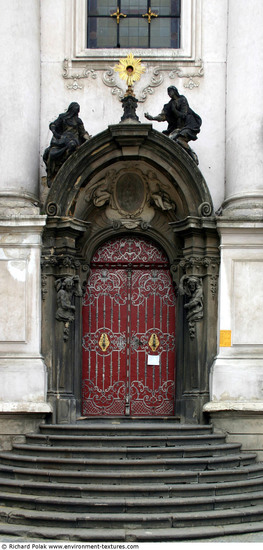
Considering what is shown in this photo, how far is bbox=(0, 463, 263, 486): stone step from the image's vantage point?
34.6 ft

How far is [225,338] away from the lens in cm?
1247

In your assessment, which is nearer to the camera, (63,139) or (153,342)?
(63,139)

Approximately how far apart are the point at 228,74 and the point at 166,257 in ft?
9.91

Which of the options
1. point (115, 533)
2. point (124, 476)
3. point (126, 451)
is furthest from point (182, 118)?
point (115, 533)

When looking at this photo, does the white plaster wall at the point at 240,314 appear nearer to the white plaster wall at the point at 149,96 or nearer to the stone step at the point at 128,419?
the stone step at the point at 128,419

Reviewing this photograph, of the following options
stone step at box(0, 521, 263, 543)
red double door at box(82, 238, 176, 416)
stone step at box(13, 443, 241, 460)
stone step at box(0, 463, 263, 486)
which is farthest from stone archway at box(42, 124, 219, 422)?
stone step at box(0, 521, 263, 543)

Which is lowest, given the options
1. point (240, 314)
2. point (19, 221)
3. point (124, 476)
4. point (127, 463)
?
point (124, 476)

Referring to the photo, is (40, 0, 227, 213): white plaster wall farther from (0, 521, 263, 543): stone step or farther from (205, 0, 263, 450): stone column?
(0, 521, 263, 543): stone step

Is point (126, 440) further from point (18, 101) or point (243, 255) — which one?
point (18, 101)

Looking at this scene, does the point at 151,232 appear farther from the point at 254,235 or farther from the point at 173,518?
the point at 173,518

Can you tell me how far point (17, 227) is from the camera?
1257 centimetres

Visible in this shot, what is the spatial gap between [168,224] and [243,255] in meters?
1.44

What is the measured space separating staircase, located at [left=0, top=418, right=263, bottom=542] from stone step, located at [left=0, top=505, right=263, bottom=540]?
0.04 ft

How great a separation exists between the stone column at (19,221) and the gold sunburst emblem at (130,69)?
1384 mm
